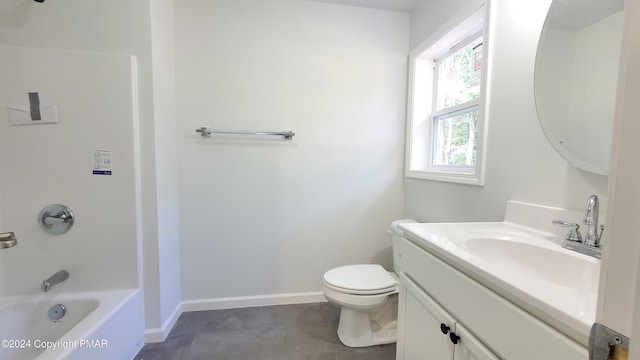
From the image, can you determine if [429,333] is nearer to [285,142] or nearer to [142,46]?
[285,142]

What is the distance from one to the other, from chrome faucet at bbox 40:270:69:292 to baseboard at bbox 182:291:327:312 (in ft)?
2.43

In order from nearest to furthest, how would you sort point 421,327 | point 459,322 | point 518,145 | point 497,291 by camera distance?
point 497,291 < point 459,322 < point 421,327 < point 518,145

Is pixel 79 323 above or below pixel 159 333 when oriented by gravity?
above

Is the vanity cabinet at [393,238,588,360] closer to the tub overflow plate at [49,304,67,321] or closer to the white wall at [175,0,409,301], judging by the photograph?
the white wall at [175,0,409,301]

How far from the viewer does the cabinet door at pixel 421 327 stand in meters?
0.83

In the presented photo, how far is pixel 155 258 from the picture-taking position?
1584mm

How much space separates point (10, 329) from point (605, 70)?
2810 mm

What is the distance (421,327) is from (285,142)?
148 cm

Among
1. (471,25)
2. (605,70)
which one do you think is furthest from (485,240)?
(471,25)

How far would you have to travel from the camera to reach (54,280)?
4.67 ft

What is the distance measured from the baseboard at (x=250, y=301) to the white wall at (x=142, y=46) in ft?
0.86

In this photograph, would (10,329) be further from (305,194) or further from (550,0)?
A: (550,0)

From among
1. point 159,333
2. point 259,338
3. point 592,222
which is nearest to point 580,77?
point 592,222

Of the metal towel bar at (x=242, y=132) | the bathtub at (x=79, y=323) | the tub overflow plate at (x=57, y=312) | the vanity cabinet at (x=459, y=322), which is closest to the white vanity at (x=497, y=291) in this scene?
the vanity cabinet at (x=459, y=322)
